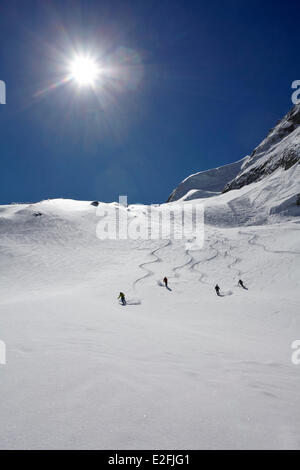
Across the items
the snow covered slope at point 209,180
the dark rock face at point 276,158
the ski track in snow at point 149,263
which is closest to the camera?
the ski track in snow at point 149,263

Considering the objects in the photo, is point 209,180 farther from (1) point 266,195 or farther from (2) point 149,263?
(2) point 149,263

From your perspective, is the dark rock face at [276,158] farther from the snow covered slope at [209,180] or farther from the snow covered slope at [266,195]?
the snow covered slope at [209,180]

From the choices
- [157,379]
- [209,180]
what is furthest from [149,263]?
[209,180]

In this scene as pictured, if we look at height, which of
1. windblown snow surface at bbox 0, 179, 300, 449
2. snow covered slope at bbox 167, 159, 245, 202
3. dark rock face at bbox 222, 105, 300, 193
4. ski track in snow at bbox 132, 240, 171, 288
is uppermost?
snow covered slope at bbox 167, 159, 245, 202

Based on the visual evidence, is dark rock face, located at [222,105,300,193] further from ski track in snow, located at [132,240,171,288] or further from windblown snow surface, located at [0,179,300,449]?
windblown snow surface, located at [0,179,300,449]

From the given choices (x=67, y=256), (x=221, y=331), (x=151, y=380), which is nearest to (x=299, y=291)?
(x=221, y=331)

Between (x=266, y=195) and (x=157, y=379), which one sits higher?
(x=266, y=195)

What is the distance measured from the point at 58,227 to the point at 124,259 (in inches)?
761

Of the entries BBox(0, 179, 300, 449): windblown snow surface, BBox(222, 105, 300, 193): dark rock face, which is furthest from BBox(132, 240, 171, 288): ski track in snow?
BBox(222, 105, 300, 193): dark rock face

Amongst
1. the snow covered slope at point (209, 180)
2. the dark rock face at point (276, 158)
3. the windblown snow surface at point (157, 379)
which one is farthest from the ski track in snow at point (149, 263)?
the snow covered slope at point (209, 180)

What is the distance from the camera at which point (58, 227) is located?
45625 mm

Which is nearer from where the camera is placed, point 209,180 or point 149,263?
point 149,263

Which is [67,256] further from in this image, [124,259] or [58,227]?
[58,227]

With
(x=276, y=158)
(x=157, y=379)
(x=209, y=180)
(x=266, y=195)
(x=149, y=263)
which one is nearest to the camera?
(x=157, y=379)
